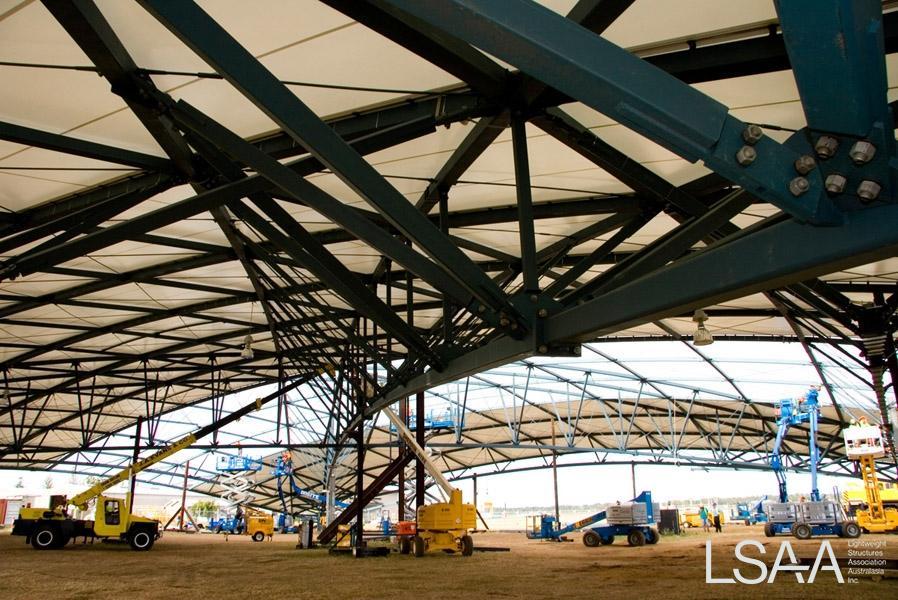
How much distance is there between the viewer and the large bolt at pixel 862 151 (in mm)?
2916

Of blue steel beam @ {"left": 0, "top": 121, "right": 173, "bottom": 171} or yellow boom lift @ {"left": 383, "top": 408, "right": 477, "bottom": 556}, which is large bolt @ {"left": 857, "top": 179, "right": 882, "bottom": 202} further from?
yellow boom lift @ {"left": 383, "top": 408, "right": 477, "bottom": 556}

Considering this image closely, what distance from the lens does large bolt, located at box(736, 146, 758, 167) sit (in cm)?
296

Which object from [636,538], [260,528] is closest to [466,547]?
[636,538]

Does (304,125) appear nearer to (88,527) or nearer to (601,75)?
(601,75)

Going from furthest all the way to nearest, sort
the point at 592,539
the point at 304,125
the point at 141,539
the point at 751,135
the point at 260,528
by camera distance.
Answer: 1. the point at 260,528
2. the point at 592,539
3. the point at 141,539
4. the point at 304,125
5. the point at 751,135

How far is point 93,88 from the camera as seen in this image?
26.9 ft

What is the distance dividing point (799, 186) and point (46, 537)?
26996mm

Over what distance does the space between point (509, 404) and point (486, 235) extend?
24.8 meters

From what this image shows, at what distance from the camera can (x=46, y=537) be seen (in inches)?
896

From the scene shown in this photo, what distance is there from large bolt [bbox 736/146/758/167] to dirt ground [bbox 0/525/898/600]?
318 inches

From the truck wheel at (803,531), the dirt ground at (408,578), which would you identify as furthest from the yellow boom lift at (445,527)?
the truck wheel at (803,531)

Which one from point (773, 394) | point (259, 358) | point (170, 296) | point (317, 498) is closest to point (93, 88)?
point (170, 296)

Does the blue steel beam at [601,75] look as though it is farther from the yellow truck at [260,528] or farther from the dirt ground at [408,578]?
the yellow truck at [260,528]

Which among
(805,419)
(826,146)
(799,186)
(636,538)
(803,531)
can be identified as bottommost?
(636,538)
